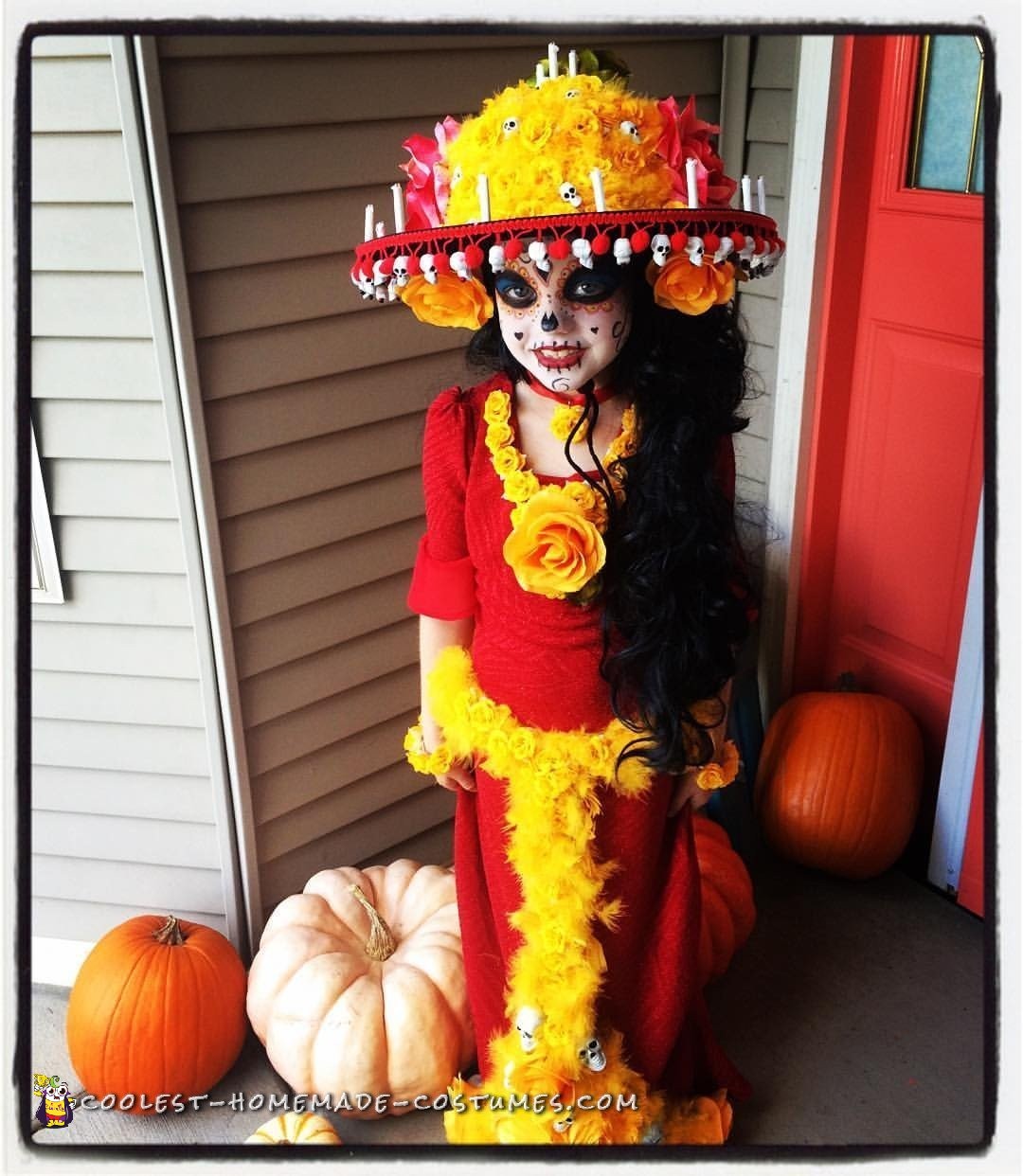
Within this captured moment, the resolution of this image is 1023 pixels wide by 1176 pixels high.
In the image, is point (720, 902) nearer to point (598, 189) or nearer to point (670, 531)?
point (670, 531)

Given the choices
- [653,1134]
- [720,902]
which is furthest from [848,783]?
[653,1134]

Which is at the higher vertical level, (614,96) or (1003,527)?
(614,96)

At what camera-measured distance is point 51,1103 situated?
1.21 meters

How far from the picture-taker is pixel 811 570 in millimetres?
1926

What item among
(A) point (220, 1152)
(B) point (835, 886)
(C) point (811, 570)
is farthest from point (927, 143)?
(A) point (220, 1152)

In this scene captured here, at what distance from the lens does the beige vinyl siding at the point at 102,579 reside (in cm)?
126

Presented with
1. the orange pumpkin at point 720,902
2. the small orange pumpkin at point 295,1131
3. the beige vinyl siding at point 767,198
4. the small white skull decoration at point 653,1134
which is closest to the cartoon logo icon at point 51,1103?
the small orange pumpkin at point 295,1131

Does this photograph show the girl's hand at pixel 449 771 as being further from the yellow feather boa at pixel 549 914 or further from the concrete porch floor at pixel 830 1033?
the concrete porch floor at pixel 830 1033

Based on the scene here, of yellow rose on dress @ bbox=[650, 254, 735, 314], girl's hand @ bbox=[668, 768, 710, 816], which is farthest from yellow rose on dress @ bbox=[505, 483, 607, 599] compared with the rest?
girl's hand @ bbox=[668, 768, 710, 816]

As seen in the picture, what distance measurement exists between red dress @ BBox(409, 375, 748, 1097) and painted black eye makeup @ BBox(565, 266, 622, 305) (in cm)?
16

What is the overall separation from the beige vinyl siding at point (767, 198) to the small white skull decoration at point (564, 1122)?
100cm

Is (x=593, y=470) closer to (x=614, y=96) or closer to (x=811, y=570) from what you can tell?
(x=614, y=96)

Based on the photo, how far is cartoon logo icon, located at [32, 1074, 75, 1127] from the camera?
1.21m

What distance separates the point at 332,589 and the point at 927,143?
0.99 metres
